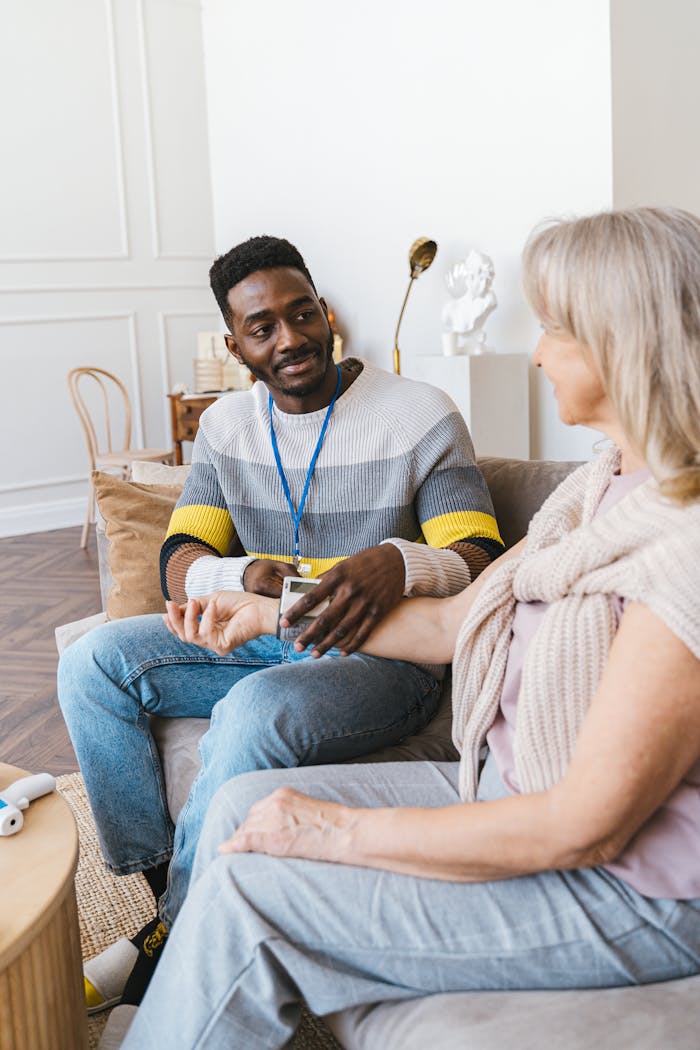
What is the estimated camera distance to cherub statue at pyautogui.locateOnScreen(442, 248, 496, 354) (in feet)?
14.1

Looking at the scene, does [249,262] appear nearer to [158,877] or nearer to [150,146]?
[158,877]

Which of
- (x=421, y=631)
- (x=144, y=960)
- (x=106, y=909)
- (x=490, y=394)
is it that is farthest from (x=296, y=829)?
(x=490, y=394)

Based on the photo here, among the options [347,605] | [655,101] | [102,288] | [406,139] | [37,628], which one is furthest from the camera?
[102,288]

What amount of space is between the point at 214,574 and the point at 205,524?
18cm

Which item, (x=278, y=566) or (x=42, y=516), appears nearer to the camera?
(x=278, y=566)

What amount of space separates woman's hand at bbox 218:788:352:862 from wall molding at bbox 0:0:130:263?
5122mm

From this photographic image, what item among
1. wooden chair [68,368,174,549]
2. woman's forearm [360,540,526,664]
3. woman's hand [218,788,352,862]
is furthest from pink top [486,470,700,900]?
wooden chair [68,368,174,549]

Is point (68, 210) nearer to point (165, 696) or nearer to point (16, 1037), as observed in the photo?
point (165, 696)

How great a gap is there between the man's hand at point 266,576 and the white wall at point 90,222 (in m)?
4.34

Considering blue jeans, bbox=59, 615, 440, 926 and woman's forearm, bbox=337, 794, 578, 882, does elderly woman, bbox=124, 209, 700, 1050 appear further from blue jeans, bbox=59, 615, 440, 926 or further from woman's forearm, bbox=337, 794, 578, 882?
blue jeans, bbox=59, 615, 440, 926

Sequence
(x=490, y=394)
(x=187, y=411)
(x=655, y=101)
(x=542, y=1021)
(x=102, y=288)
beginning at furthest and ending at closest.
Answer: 1. (x=102, y=288)
2. (x=187, y=411)
3. (x=490, y=394)
4. (x=655, y=101)
5. (x=542, y=1021)

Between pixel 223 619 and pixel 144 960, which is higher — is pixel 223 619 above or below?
above

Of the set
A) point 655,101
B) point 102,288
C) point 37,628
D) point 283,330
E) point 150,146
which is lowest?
point 37,628

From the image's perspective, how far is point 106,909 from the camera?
1.85 m
